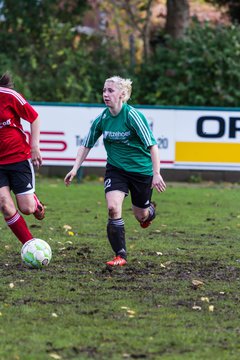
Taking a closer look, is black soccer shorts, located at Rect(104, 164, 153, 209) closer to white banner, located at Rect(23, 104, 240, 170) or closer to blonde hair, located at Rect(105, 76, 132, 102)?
blonde hair, located at Rect(105, 76, 132, 102)

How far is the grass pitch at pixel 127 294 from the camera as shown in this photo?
592 centimetres

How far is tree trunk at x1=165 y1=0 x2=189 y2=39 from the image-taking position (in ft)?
76.9

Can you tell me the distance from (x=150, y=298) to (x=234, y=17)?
19.9 metres

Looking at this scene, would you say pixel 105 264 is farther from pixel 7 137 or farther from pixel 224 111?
pixel 224 111

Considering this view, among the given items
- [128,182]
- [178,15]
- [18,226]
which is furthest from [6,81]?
[178,15]

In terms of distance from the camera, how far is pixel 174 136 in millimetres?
18875

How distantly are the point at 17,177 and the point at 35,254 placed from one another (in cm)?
76

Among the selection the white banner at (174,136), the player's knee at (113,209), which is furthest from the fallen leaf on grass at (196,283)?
the white banner at (174,136)

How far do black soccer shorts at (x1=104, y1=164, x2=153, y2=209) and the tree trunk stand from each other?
47.8 ft

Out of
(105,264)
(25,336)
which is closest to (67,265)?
(105,264)

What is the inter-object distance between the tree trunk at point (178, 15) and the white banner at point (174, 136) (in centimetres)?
509

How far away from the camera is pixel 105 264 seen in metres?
9.11

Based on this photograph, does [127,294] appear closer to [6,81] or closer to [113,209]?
[113,209]

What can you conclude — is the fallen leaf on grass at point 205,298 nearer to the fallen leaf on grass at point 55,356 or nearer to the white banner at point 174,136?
the fallen leaf on grass at point 55,356
